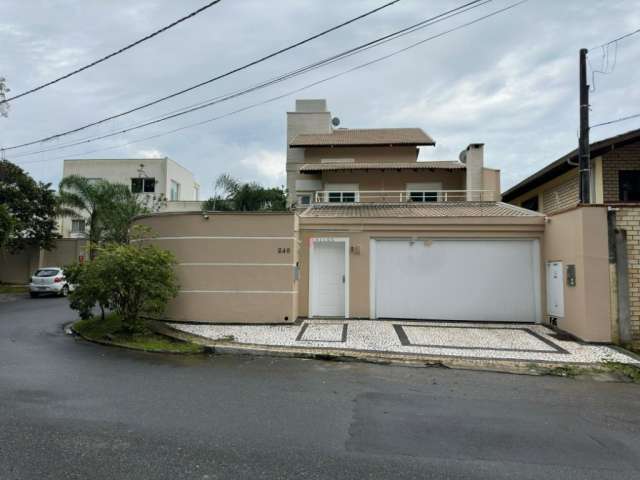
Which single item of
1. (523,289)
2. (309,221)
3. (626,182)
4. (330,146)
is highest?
(330,146)

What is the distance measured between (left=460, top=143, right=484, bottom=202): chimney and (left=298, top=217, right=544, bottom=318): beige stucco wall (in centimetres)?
747

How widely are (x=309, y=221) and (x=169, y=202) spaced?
2102 cm

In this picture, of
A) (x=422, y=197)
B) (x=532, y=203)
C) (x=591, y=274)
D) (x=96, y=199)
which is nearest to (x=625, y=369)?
(x=591, y=274)

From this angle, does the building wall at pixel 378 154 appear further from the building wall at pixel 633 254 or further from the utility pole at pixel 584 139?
the building wall at pixel 633 254

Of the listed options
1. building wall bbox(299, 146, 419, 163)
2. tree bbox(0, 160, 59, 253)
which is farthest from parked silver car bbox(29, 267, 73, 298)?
building wall bbox(299, 146, 419, 163)

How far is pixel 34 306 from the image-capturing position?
16609 mm

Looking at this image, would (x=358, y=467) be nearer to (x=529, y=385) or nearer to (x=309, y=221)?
(x=529, y=385)

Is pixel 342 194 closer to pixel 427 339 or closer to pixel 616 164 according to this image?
pixel 616 164

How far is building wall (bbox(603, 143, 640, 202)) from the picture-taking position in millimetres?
12961

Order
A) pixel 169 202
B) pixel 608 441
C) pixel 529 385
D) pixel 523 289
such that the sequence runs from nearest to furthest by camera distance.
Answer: pixel 608 441
pixel 529 385
pixel 523 289
pixel 169 202

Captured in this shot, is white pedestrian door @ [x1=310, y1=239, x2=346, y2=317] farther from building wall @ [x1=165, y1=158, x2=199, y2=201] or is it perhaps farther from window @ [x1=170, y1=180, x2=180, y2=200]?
window @ [x1=170, y1=180, x2=180, y2=200]

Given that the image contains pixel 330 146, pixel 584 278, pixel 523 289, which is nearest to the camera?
pixel 584 278

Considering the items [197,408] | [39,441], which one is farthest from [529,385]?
[39,441]

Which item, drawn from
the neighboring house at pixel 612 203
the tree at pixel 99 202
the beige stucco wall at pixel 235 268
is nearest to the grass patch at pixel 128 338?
the beige stucco wall at pixel 235 268
